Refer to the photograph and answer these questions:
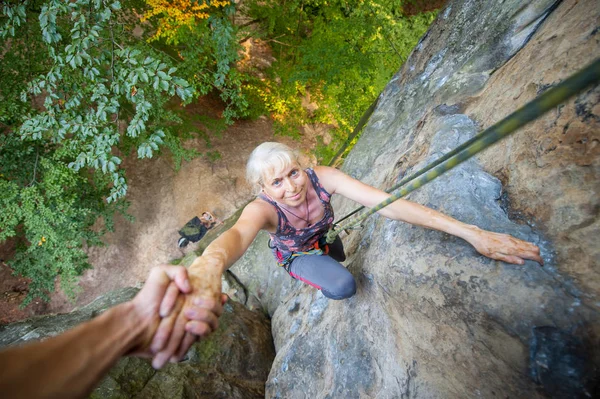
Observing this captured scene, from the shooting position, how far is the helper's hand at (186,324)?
1220mm

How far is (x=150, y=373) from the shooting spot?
313cm

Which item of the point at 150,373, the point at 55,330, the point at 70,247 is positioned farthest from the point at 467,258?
the point at 70,247

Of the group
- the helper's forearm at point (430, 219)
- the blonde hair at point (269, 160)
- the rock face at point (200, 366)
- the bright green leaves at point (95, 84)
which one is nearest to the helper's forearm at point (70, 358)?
the blonde hair at point (269, 160)

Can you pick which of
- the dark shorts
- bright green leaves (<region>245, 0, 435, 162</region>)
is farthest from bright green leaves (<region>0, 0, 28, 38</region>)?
bright green leaves (<region>245, 0, 435, 162</region>)

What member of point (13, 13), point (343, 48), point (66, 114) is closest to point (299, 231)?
point (66, 114)

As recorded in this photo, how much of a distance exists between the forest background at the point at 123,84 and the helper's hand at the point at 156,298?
5.99 ft

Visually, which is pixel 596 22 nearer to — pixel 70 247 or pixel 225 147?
pixel 70 247

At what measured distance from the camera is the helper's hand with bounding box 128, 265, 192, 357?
120 cm

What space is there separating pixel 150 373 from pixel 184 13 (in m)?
5.09

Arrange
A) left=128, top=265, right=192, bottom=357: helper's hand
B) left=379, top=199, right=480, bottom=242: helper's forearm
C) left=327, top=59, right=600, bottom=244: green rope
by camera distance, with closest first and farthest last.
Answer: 1. left=327, top=59, right=600, bottom=244: green rope
2. left=128, top=265, right=192, bottom=357: helper's hand
3. left=379, top=199, right=480, bottom=242: helper's forearm

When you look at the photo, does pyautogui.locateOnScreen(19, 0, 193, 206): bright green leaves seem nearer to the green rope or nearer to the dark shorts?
the dark shorts

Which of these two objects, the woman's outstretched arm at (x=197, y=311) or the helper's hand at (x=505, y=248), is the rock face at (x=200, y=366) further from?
the helper's hand at (x=505, y=248)

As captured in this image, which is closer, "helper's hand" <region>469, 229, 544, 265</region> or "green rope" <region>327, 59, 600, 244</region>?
"green rope" <region>327, 59, 600, 244</region>

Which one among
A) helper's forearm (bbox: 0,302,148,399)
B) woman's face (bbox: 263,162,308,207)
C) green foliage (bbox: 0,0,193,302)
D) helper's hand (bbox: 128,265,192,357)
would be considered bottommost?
woman's face (bbox: 263,162,308,207)
